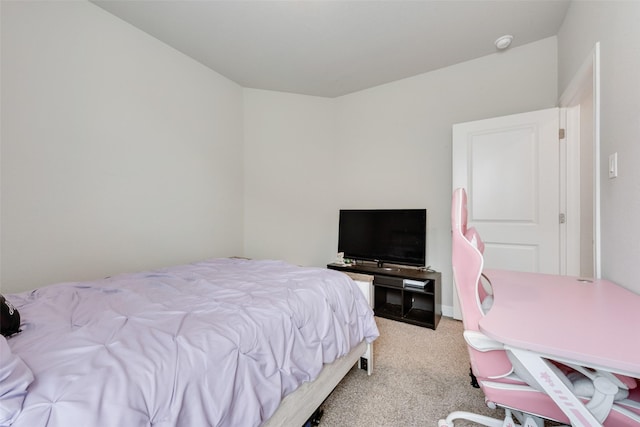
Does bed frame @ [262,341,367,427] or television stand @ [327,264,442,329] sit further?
television stand @ [327,264,442,329]

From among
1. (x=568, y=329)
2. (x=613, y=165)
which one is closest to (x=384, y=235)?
(x=613, y=165)

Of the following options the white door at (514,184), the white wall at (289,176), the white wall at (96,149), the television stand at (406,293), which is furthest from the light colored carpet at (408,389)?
the white wall at (96,149)

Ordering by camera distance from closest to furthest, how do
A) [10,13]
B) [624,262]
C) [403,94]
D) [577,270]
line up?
1. [624,262]
2. [10,13]
3. [577,270]
4. [403,94]

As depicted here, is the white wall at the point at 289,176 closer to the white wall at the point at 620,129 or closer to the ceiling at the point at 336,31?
the ceiling at the point at 336,31

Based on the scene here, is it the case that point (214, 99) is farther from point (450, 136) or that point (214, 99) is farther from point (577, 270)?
point (577, 270)

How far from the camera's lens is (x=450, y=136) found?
9.63 ft

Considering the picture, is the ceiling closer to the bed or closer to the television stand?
the bed

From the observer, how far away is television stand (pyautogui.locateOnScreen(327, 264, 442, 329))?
8.61 ft

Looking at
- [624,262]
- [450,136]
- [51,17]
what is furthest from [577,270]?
[51,17]

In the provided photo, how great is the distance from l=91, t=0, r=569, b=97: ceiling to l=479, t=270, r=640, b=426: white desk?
7.13 feet

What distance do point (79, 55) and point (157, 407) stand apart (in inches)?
95.5

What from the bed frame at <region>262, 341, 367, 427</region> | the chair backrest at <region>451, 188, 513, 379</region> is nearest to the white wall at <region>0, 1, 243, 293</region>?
the bed frame at <region>262, 341, 367, 427</region>

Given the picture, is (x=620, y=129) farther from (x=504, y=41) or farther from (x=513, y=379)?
(x=504, y=41)

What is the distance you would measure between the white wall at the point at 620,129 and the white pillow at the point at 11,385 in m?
2.09
